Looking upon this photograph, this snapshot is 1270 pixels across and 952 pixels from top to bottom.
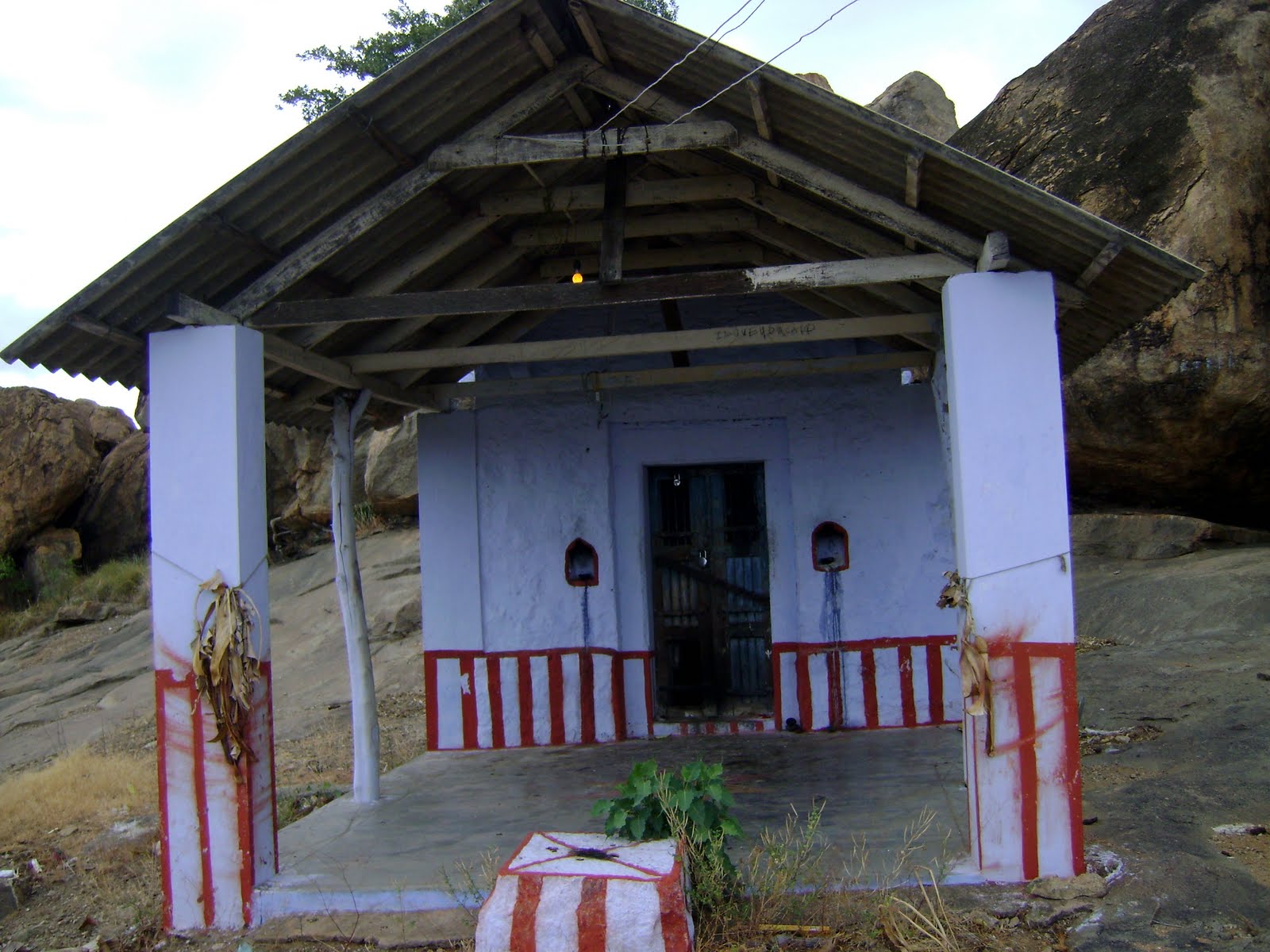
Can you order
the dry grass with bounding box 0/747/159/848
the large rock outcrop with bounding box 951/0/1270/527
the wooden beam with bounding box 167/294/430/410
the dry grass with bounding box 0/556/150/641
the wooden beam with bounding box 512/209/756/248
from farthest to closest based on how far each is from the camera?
the dry grass with bounding box 0/556/150/641, the large rock outcrop with bounding box 951/0/1270/527, the dry grass with bounding box 0/747/159/848, the wooden beam with bounding box 512/209/756/248, the wooden beam with bounding box 167/294/430/410

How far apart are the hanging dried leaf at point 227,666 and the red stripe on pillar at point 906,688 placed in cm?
531

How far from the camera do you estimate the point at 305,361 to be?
253 inches

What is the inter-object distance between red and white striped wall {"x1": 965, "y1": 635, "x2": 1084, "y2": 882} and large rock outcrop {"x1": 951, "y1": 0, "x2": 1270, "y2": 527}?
8583 mm

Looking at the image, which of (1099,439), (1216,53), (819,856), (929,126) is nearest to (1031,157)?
(1216,53)

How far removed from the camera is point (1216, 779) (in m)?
6.07

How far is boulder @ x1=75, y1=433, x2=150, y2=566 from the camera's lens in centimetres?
2292

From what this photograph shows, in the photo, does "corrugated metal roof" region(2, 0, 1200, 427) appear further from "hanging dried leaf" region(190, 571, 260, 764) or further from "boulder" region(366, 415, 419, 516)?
"boulder" region(366, 415, 419, 516)

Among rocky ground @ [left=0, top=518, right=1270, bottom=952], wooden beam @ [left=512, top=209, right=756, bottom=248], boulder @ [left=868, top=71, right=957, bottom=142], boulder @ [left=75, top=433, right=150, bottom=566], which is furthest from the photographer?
boulder @ [left=75, top=433, right=150, bottom=566]

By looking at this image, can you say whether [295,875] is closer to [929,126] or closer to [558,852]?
[558,852]

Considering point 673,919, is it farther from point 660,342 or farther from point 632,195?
point 632,195

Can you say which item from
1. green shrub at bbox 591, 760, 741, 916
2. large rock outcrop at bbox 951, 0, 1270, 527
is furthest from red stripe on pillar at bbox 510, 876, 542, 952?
large rock outcrop at bbox 951, 0, 1270, 527

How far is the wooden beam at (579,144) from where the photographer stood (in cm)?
555

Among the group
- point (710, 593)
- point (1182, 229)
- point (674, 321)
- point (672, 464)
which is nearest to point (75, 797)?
point (710, 593)

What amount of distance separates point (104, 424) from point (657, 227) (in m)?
20.9
